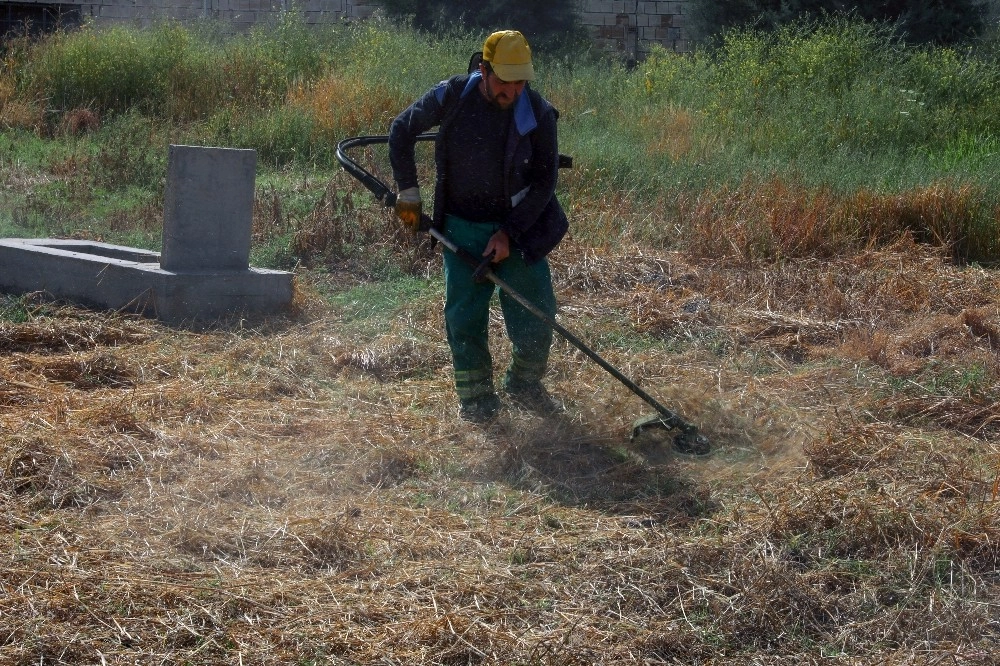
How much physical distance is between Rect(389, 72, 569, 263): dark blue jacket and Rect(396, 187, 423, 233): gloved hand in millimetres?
65

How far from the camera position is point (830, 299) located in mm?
7367

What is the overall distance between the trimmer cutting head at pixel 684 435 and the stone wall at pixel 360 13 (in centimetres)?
1630

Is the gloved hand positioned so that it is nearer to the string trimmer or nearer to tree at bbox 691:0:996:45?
the string trimmer

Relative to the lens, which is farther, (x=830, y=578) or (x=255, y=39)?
(x=255, y=39)

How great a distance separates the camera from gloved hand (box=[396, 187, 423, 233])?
5234 millimetres

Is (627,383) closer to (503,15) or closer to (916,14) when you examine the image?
(916,14)

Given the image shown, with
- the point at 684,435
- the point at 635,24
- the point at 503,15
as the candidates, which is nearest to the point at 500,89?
the point at 684,435

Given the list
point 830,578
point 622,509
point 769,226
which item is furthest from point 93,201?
point 830,578

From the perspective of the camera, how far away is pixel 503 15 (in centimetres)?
2058

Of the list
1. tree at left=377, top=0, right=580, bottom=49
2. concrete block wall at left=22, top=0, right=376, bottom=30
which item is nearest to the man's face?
tree at left=377, top=0, right=580, bottom=49

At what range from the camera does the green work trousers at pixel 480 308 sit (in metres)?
5.32

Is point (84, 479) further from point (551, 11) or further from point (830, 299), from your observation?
point (551, 11)

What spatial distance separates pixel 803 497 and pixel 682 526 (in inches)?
18.5

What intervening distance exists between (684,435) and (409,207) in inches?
65.4
